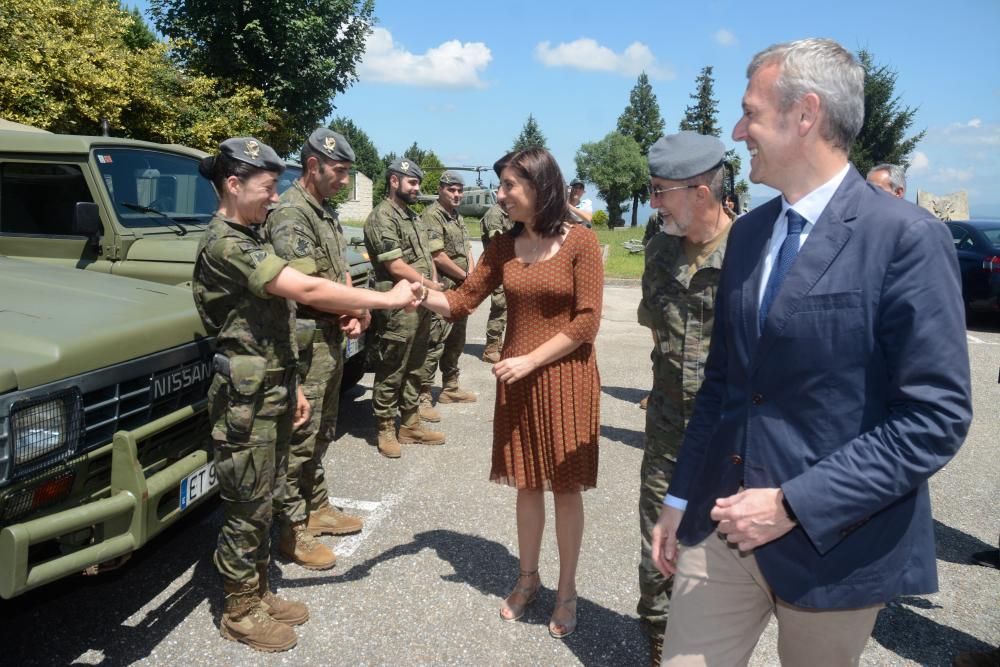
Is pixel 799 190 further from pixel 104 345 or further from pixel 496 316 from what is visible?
pixel 496 316

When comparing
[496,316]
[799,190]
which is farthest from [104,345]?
[496,316]

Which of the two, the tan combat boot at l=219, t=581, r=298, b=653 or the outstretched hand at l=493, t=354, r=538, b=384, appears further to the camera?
the tan combat boot at l=219, t=581, r=298, b=653

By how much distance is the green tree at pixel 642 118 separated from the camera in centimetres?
8906

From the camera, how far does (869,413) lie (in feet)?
4.80

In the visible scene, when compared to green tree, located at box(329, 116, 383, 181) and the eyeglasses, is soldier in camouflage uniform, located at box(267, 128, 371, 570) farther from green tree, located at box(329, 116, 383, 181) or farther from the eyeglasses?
green tree, located at box(329, 116, 383, 181)

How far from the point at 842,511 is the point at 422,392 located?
4.64 m

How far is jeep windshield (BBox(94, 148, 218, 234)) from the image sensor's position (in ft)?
14.0

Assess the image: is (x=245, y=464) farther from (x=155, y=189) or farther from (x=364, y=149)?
(x=364, y=149)

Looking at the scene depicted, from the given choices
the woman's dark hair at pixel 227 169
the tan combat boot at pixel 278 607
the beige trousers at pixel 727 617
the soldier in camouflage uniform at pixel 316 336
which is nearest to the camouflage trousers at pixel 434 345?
the soldier in camouflage uniform at pixel 316 336

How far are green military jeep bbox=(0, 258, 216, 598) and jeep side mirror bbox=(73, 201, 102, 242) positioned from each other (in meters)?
0.73

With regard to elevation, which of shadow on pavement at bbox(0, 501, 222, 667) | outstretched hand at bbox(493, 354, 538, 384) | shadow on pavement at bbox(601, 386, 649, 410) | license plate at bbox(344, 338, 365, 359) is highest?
outstretched hand at bbox(493, 354, 538, 384)

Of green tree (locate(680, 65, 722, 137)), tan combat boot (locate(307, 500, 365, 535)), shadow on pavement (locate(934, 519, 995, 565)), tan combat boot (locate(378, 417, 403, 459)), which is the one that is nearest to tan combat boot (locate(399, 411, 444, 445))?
tan combat boot (locate(378, 417, 403, 459))

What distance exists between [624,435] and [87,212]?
167 inches

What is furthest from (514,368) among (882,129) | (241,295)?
(882,129)
